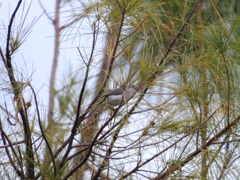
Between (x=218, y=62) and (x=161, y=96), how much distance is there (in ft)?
0.53

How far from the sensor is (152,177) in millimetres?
1428

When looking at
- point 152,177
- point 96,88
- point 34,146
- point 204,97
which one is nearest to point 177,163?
point 152,177

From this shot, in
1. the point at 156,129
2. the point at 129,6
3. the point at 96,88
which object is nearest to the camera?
the point at 129,6

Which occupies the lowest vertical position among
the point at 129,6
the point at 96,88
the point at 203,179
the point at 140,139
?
the point at 203,179

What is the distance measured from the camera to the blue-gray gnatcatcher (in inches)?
53.9

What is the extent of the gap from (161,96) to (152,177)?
0.19 meters

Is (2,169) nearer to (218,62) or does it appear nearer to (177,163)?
(177,163)

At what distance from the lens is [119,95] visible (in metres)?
1.39

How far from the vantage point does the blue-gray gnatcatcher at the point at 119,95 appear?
1.37 meters

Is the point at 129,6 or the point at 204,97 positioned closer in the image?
the point at 129,6

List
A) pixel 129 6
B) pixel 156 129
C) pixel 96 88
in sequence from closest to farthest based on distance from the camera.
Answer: pixel 129 6 → pixel 156 129 → pixel 96 88

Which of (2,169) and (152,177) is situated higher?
(2,169)

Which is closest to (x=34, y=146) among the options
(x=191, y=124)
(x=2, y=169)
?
(x=2, y=169)

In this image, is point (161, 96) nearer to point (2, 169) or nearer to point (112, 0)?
point (112, 0)
